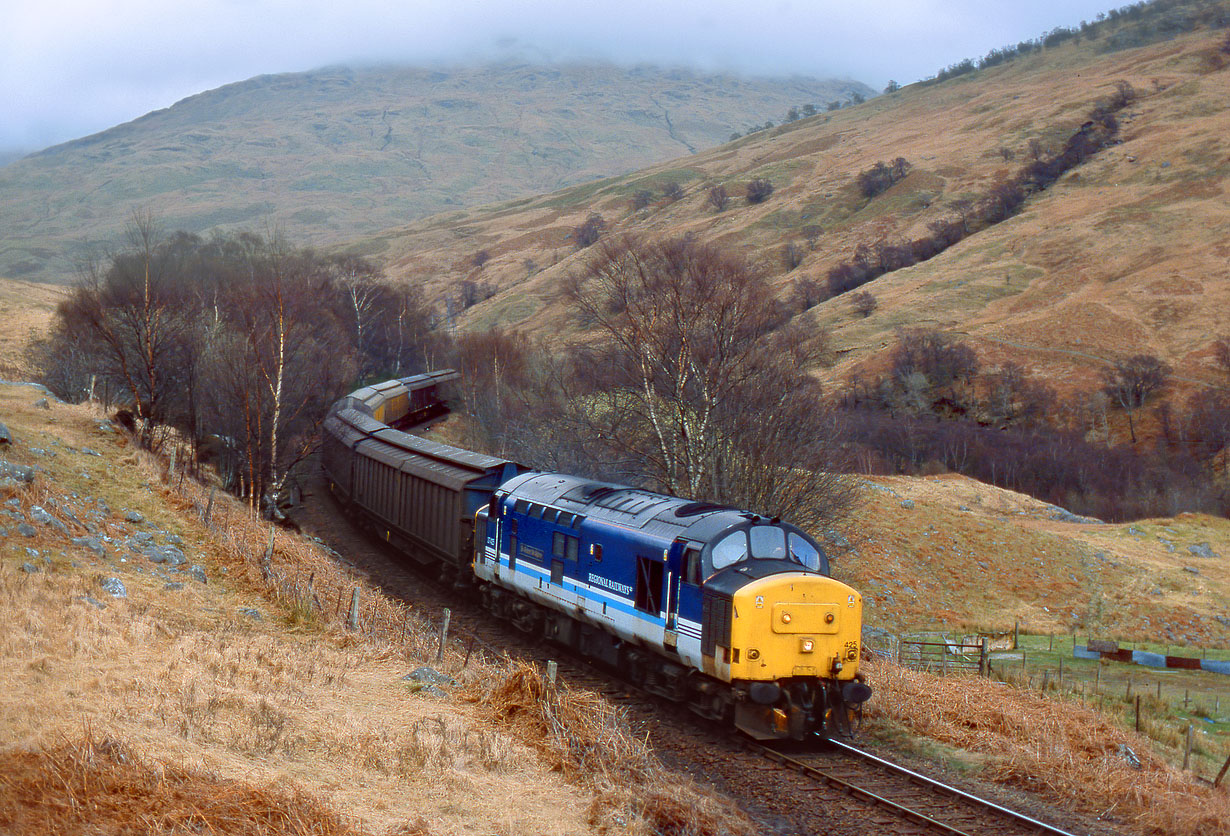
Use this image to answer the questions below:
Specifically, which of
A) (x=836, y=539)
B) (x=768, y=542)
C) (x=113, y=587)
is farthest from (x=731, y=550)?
(x=836, y=539)

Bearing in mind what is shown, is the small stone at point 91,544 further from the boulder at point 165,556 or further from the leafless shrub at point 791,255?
the leafless shrub at point 791,255

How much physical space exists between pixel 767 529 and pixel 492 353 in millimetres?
57537

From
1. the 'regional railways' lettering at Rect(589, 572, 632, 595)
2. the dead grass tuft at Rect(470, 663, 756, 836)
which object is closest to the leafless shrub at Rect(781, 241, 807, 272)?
the 'regional railways' lettering at Rect(589, 572, 632, 595)

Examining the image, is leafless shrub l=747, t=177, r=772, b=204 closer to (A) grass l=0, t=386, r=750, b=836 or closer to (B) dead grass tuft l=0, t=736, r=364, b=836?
(A) grass l=0, t=386, r=750, b=836

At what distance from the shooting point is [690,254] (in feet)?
100

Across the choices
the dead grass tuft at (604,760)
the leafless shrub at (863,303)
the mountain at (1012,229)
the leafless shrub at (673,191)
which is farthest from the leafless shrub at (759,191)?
the dead grass tuft at (604,760)

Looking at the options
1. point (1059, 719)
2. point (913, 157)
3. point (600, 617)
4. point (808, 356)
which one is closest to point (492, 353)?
point (808, 356)

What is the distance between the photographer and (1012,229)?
117000mm

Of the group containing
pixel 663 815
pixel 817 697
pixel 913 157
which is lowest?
pixel 817 697

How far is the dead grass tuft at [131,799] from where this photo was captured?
8.34m

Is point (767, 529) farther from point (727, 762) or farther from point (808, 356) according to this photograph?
point (808, 356)

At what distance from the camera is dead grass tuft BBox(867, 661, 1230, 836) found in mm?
12625

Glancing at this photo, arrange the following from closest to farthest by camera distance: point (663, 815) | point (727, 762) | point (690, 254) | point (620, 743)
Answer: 1. point (663, 815)
2. point (620, 743)
3. point (727, 762)
4. point (690, 254)

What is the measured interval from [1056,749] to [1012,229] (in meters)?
114
